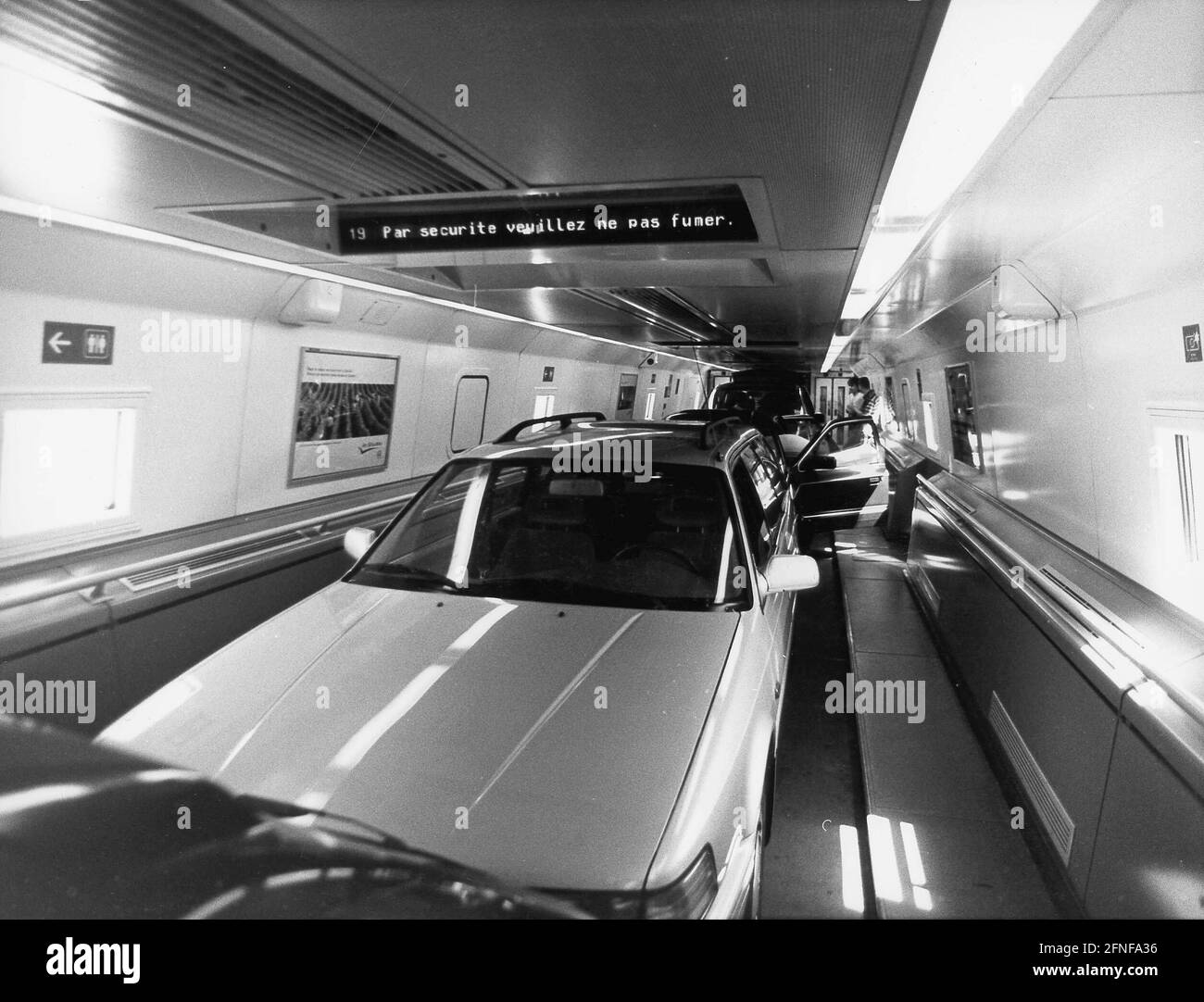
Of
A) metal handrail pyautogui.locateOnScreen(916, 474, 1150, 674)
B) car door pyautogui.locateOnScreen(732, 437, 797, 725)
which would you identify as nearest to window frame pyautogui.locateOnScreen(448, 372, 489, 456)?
car door pyautogui.locateOnScreen(732, 437, 797, 725)

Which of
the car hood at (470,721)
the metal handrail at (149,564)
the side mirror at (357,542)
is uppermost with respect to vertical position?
the side mirror at (357,542)

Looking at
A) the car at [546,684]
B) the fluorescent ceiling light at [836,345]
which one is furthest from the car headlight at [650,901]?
the fluorescent ceiling light at [836,345]

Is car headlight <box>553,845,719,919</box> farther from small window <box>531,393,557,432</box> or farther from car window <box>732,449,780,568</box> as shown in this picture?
small window <box>531,393,557,432</box>

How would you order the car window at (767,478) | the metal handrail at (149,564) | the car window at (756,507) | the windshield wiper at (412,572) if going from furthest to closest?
the car window at (767,478) → the car window at (756,507) → the metal handrail at (149,564) → the windshield wiper at (412,572)

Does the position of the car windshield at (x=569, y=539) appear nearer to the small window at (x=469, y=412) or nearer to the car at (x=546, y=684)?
the car at (x=546, y=684)

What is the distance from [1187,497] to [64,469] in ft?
16.5

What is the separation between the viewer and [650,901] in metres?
1.90

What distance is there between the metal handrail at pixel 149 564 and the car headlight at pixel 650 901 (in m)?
3.02

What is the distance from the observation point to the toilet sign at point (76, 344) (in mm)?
3703

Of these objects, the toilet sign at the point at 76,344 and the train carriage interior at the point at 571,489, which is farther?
the toilet sign at the point at 76,344

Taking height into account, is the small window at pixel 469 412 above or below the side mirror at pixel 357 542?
above

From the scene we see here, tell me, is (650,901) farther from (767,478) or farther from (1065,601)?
(767,478)
